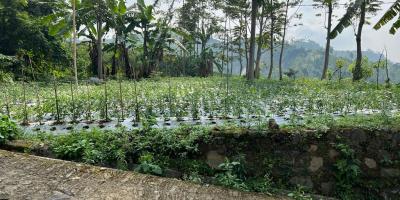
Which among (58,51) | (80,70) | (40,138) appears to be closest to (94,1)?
(58,51)

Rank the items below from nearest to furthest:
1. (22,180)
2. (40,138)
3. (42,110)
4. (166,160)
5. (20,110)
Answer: (22,180)
(166,160)
(40,138)
(42,110)
(20,110)

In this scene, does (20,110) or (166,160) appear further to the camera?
(20,110)

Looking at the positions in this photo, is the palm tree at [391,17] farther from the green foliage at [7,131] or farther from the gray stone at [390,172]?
the green foliage at [7,131]

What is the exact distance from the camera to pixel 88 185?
12.0 feet

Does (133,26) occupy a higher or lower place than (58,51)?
higher

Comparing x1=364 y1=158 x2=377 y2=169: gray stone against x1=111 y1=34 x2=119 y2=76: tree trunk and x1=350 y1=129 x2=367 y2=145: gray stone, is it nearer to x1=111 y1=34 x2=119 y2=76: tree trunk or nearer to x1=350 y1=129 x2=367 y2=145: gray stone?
x1=350 y1=129 x2=367 y2=145: gray stone

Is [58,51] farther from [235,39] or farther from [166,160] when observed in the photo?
[166,160]

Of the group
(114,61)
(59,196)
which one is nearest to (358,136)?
(59,196)

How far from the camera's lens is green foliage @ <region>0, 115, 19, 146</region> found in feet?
16.4

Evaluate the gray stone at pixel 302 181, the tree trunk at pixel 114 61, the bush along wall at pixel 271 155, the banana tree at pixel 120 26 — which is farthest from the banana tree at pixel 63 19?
the gray stone at pixel 302 181

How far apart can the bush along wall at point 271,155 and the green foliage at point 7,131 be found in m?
0.52

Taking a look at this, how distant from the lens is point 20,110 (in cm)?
720

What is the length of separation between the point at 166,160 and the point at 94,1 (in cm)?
1404

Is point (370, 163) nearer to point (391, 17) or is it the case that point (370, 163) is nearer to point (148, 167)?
point (148, 167)
